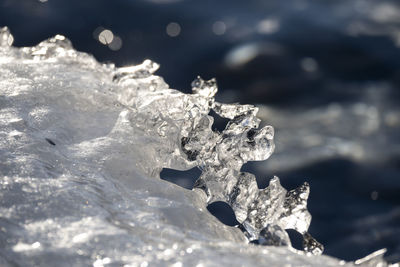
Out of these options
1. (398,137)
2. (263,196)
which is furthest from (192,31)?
(263,196)

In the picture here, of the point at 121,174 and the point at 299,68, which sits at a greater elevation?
the point at 299,68

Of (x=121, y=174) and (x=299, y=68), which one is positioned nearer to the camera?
(x=121, y=174)

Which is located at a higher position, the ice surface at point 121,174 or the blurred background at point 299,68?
the blurred background at point 299,68

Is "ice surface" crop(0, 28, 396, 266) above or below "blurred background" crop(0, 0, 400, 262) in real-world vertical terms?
below

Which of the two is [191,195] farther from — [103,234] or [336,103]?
[336,103]

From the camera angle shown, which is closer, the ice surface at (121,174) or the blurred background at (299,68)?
the ice surface at (121,174)
